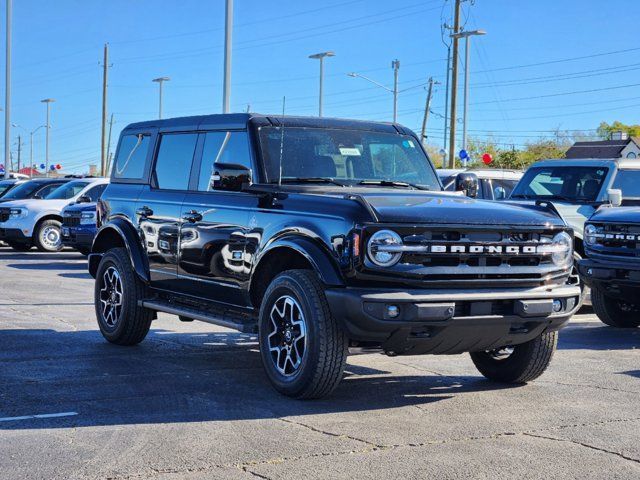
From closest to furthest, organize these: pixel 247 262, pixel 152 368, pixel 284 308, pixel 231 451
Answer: pixel 231 451
pixel 284 308
pixel 247 262
pixel 152 368

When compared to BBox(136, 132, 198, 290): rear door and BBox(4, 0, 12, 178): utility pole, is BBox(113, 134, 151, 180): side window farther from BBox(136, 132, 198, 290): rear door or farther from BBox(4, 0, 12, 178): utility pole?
BBox(4, 0, 12, 178): utility pole

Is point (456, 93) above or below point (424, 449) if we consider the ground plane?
above

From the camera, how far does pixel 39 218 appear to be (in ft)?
76.3

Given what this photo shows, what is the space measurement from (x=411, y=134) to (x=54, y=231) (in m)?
16.5

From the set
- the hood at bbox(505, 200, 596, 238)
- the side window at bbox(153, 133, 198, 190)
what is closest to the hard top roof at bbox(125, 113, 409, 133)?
the side window at bbox(153, 133, 198, 190)

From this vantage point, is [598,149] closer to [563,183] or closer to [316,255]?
[563,183]

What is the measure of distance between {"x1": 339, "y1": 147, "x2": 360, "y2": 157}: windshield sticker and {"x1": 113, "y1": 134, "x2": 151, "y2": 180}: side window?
2.19 m

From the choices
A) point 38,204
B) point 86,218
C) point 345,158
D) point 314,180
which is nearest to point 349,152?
point 345,158

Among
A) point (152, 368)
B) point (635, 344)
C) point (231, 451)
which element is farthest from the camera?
point (635, 344)

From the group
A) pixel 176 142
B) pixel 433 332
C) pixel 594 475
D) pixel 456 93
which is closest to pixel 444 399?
pixel 433 332

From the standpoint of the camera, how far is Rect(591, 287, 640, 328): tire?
11554 millimetres

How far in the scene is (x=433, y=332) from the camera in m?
6.44

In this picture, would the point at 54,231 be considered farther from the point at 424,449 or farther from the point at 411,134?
the point at 424,449

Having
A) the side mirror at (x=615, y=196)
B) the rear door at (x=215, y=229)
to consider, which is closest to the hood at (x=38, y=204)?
the side mirror at (x=615, y=196)
